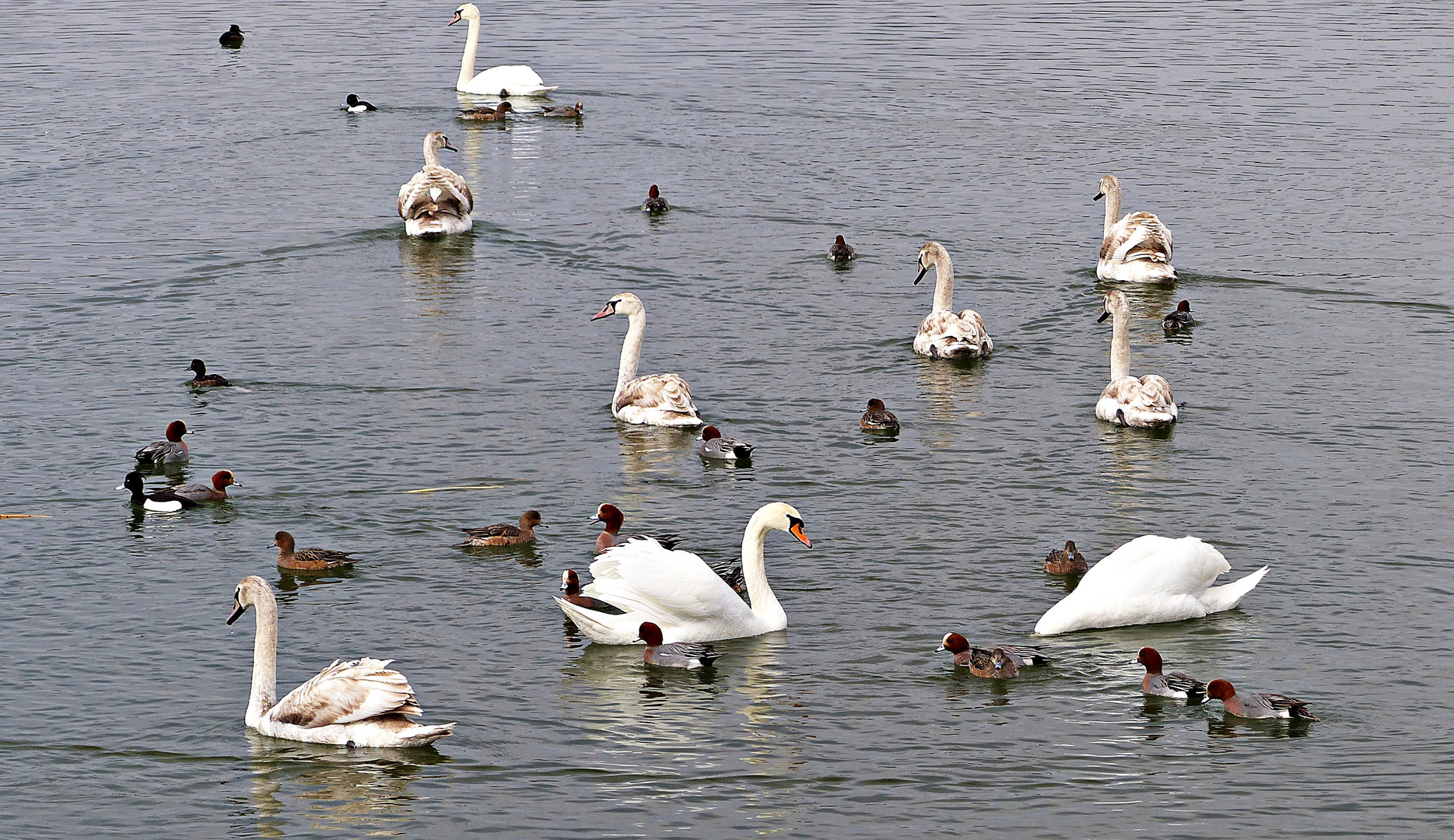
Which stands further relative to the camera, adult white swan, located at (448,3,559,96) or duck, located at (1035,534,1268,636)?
adult white swan, located at (448,3,559,96)

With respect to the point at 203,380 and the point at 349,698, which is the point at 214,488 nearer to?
the point at 203,380

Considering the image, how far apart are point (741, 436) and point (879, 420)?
1600 mm

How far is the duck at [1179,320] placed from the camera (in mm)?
27156

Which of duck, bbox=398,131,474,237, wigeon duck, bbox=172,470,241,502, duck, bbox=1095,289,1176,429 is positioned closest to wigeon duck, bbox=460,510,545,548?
wigeon duck, bbox=172,470,241,502

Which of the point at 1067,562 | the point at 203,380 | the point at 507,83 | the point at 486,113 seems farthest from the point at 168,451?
the point at 507,83

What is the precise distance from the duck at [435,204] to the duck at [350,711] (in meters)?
17.3

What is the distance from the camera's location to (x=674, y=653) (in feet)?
55.0

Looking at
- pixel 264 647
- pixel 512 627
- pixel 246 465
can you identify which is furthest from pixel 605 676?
pixel 246 465

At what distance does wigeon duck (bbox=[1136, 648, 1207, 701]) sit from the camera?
15742mm

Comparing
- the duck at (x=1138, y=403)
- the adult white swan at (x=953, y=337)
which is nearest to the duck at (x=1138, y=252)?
the adult white swan at (x=953, y=337)

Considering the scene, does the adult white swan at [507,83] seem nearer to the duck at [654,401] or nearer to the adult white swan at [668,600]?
the duck at [654,401]

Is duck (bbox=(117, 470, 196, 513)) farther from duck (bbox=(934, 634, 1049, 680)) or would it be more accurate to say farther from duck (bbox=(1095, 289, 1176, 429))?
duck (bbox=(1095, 289, 1176, 429))

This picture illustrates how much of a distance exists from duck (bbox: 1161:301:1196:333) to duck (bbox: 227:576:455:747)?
49.4 ft

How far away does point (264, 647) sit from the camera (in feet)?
50.7
